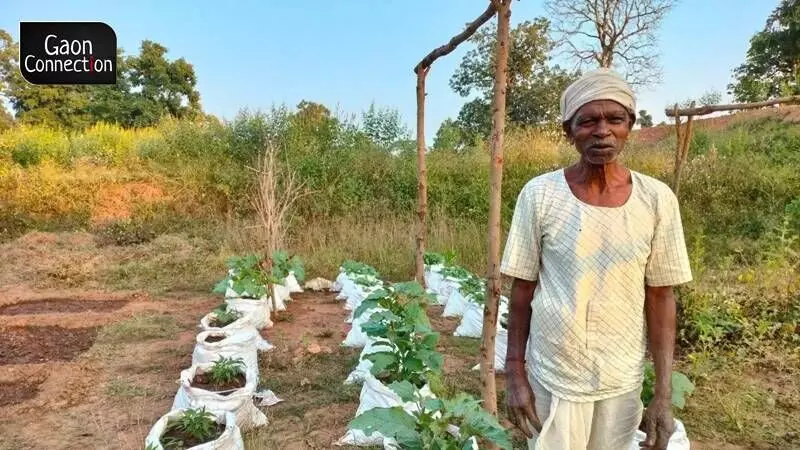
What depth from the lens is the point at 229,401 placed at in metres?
2.47

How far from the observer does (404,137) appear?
955 cm

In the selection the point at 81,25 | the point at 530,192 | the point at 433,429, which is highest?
the point at 81,25

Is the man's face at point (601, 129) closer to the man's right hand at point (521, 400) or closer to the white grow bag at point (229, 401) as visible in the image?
the man's right hand at point (521, 400)

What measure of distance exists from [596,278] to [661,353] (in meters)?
0.27

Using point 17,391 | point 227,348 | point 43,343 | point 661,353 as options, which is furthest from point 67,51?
point 661,353

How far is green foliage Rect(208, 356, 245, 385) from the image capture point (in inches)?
104

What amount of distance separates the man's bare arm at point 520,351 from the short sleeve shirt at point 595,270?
52 mm

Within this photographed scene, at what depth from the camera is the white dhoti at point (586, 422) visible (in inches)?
51.1

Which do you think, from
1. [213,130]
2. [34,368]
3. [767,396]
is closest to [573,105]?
[767,396]

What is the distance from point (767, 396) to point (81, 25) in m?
7.34

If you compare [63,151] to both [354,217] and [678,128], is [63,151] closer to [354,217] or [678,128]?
[354,217]

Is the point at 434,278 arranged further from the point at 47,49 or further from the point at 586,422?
the point at 47,49

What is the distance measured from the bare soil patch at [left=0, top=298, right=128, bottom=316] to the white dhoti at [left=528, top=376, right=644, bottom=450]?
4.85 m

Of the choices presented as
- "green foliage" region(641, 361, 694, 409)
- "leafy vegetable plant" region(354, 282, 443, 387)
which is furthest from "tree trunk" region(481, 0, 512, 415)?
"green foliage" region(641, 361, 694, 409)
